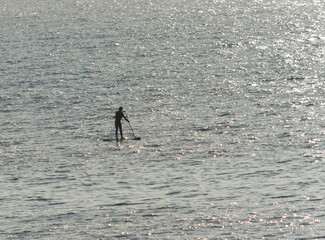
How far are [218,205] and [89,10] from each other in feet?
459

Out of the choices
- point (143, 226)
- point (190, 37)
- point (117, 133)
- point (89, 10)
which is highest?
point (89, 10)

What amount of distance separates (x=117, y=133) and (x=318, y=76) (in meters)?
31.6

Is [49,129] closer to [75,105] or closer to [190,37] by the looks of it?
[75,105]

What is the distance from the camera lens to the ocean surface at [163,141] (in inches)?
1293

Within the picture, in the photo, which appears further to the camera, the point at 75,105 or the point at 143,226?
the point at 75,105

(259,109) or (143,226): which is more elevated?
(259,109)

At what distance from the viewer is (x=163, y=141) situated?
47312 mm

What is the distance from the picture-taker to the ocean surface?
1293 inches

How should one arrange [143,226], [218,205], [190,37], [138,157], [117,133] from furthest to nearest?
[190,37] < [117,133] < [138,157] < [218,205] < [143,226]

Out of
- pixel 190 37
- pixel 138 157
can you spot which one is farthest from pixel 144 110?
pixel 190 37

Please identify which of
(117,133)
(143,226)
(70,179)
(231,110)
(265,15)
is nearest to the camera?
(143,226)

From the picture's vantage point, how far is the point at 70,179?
129ft

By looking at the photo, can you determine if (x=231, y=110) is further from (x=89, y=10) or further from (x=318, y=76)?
(x=89, y=10)

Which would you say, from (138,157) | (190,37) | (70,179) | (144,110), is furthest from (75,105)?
(190,37)
